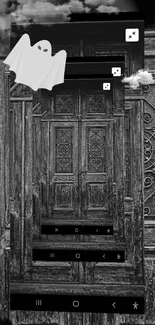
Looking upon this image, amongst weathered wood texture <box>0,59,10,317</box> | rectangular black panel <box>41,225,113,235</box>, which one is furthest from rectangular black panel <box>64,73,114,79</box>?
rectangular black panel <box>41,225,113,235</box>

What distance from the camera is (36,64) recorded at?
2.67 metres

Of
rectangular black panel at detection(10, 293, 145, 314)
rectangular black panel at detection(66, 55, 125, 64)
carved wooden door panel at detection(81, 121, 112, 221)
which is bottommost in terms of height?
rectangular black panel at detection(10, 293, 145, 314)

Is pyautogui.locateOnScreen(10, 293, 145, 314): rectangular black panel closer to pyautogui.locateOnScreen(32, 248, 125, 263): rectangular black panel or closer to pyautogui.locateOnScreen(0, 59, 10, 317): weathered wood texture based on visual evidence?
pyautogui.locateOnScreen(0, 59, 10, 317): weathered wood texture

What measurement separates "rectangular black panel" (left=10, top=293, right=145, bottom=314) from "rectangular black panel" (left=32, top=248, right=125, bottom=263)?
0.76 ft

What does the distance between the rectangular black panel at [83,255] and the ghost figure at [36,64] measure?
1.04m

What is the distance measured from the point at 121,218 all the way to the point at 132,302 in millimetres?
529

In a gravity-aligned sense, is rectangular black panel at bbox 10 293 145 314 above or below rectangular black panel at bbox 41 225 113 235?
below

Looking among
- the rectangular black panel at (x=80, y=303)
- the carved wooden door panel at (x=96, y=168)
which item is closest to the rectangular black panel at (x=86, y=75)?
the carved wooden door panel at (x=96, y=168)

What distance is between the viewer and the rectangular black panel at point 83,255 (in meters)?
2.63

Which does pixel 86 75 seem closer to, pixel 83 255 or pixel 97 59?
pixel 97 59

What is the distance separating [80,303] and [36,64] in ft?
5.03

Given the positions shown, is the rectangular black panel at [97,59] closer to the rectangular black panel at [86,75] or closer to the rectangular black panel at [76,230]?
the rectangular black panel at [86,75]

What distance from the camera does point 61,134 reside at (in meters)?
2.68

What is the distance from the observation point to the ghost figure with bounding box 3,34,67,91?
264cm
